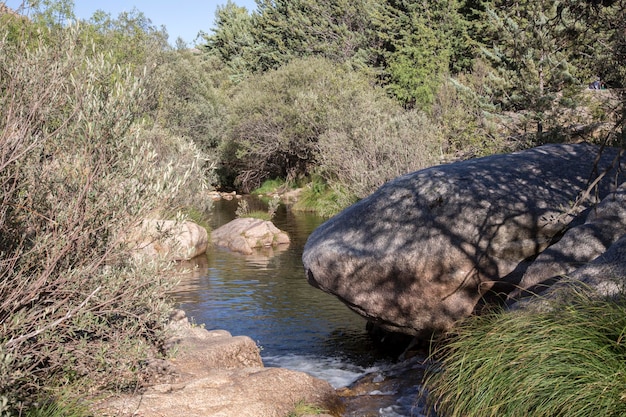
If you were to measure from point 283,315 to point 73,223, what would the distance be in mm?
8652

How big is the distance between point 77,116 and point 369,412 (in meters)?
4.92

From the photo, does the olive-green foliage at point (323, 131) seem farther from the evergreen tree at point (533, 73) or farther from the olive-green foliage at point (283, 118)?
the evergreen tree at point (533, 73)

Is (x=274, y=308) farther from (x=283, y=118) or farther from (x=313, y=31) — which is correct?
(x=313, y=31)

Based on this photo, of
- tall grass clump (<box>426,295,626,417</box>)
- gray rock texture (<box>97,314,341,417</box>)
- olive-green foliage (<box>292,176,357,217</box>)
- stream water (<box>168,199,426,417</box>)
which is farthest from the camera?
olive-green foliage (<box>292,176,357,217</box>)

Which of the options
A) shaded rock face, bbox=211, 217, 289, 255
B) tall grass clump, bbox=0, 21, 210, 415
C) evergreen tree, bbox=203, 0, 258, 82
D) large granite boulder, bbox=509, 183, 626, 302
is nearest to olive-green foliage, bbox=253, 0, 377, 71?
evergreen tree, bbox=203, 0, 258, 82

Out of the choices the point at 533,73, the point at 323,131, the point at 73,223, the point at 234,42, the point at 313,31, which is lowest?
the point at 73,223

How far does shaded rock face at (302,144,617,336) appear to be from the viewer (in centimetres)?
919

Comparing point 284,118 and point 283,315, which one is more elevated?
point 284,118

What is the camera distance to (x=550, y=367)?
517cm

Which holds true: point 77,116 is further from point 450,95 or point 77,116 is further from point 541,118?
point 450,95

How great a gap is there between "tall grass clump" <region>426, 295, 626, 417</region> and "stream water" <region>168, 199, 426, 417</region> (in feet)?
7.49

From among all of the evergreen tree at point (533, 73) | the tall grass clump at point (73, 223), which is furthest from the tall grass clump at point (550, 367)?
the evergreen tree at point (533, 73)

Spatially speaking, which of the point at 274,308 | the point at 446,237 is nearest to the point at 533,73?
the point at 274,308

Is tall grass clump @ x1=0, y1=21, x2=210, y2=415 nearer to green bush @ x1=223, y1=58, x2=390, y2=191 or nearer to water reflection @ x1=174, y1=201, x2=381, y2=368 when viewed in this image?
water reflection @ x1=174, y1=201, x2=381, y2=368
